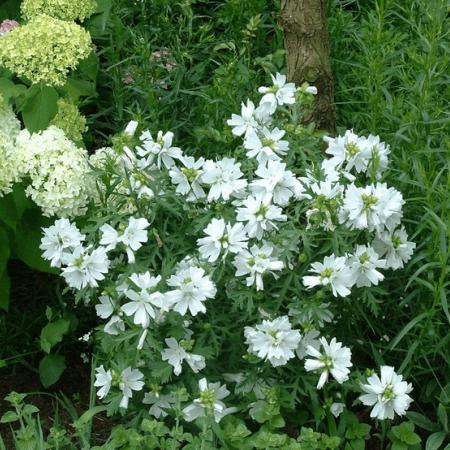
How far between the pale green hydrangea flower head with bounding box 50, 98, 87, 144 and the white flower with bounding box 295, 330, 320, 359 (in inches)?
47.2

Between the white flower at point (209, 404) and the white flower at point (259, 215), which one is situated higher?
the white flower at point (259, 215)

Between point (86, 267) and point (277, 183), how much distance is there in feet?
2.14

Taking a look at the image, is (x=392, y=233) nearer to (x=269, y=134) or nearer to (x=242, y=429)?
(x=269, y=134)

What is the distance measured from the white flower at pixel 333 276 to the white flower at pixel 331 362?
169 millimetres

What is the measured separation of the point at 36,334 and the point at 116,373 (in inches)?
43.3

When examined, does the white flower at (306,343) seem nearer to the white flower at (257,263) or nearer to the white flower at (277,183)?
the white flower at (257,263)

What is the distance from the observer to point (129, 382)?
330cm

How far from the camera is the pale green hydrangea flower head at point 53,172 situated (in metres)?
3.58

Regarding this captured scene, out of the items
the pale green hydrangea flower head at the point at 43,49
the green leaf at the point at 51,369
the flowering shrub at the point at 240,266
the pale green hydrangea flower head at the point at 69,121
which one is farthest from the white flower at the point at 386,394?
the pale green hydrangea flower head at the point at 43,49

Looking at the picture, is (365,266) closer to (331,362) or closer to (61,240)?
(331,362)

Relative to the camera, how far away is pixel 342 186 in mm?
3256

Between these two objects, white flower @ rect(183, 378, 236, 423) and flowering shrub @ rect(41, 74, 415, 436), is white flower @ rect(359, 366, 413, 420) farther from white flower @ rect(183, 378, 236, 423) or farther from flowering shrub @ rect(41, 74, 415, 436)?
white flower @ rect(183, 378, 236, 423)

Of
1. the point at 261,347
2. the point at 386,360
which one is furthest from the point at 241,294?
the point at 386,360

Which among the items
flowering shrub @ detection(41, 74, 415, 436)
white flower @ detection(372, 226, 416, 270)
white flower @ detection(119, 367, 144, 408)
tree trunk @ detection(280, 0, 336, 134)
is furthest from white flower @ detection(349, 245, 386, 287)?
tree trunk @ detection(280, 0, 336, 134)
